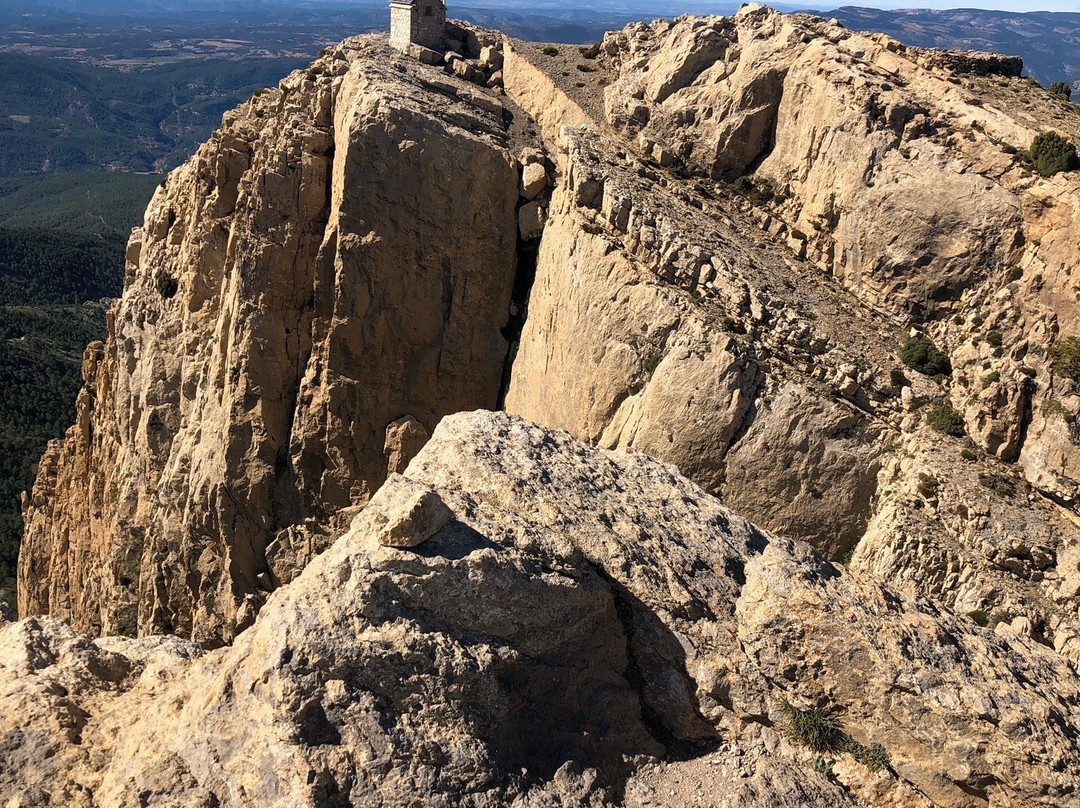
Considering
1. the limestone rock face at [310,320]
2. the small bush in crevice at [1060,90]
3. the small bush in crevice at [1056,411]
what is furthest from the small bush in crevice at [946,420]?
the small bush in crevice at [1060,90]

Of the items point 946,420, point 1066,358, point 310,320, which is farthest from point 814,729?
point 310,320

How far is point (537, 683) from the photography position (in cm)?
1309

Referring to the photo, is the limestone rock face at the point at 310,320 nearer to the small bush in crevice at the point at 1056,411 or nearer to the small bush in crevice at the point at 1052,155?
the small bush in crevice at the point at 1052,155

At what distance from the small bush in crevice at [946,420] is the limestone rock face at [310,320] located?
728 inches

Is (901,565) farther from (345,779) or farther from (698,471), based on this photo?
(345,779)

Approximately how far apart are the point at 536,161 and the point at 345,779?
30029 mm

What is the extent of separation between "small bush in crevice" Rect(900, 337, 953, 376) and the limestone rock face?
17392mm

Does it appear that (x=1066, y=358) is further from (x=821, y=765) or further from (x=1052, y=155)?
(x=821, y=765)

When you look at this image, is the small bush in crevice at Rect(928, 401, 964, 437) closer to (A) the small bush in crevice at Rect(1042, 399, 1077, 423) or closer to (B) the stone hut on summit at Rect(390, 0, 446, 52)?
(A) the small bush in crevice at Rect(1042, 399, 1077, 423)

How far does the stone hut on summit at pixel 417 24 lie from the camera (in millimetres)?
43344

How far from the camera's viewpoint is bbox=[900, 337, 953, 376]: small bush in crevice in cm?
3092

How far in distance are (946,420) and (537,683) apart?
72.7 feet

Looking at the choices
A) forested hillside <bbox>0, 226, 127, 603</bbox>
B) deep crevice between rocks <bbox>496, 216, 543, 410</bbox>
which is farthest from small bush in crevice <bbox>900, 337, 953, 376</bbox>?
forested hillside <bbox>0, 226, 127, 603</bbox>

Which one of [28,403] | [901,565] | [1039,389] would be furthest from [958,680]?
[28,403]
